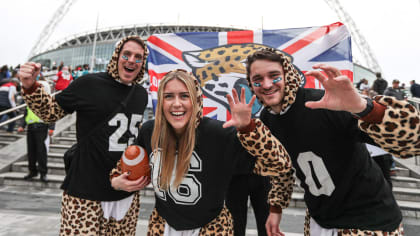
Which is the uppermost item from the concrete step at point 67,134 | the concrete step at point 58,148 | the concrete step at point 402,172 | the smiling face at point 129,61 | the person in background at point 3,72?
the person in background at point 3,72

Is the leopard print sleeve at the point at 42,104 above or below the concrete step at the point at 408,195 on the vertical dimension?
above

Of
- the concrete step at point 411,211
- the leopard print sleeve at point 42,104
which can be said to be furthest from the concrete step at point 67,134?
the concrete step at point 411,211

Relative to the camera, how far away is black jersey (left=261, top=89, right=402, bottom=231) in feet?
4.87

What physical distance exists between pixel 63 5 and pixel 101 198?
8040 cm

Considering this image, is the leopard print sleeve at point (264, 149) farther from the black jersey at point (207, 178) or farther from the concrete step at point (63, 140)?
the concrete step at point (63, 140)

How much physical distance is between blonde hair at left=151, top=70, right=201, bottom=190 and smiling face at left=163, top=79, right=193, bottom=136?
0.09 feet

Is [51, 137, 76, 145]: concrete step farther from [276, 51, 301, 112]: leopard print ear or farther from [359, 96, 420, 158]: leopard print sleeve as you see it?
[359, 96, 420, 158]: leopard print sleeve

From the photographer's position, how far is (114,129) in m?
2.11

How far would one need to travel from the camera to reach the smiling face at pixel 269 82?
1683mm

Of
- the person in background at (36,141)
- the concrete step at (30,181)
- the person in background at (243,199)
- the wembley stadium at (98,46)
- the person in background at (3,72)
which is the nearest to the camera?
the person in background at (243,199)

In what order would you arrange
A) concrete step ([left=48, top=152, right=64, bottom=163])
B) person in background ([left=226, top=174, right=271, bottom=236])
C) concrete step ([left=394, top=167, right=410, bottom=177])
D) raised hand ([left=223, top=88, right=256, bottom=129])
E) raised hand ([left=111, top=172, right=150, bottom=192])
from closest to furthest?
1. raised hand ([left=223, top=88, right=256, bottom=129])
2. raised hand ([left=111, top=172, right=150, bottom=192])
3. person in background ([left=226, top=174, right=271, bottom=236])
4. concrete step ([left=394, top=167, right=410, bottom=177])
5. concrete step ([left=48, top=152, right=64, bottom=163])

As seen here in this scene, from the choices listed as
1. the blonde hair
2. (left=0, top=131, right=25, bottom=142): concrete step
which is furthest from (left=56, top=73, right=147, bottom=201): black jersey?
(left=0, top=131, right=25, bottom=142): concrete step

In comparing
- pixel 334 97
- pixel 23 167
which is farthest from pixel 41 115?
pixel 23 167

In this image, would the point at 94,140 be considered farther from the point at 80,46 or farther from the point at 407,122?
the point at 80,46
